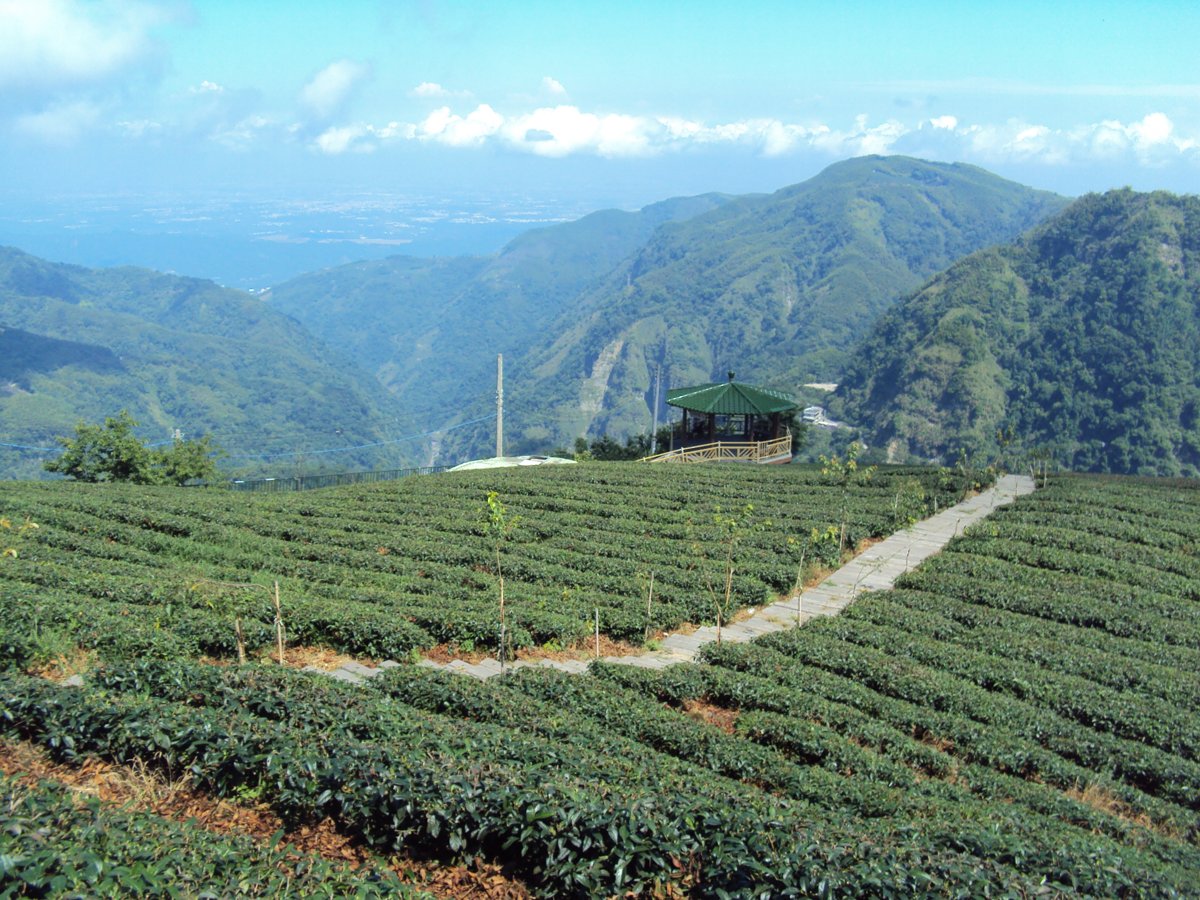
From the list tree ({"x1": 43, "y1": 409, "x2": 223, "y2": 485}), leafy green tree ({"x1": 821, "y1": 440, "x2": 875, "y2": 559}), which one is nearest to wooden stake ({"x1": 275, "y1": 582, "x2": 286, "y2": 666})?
leafy green tree ({"x1": 821, "y1": 440, "x2": 875, "y2": 559})

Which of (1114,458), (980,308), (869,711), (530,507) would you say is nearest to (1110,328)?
(980,308)

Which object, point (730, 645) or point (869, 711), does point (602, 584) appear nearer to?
point (730, 645)

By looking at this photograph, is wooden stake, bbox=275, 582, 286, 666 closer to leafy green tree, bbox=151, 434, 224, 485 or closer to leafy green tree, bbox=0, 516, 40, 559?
leafy green tree, bbox=0, 516, 40, 559

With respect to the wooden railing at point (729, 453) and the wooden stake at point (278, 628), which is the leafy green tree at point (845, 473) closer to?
the wooden railing at point (729, 453)

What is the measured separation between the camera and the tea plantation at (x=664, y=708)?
6.98 metres

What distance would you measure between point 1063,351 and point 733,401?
108 m

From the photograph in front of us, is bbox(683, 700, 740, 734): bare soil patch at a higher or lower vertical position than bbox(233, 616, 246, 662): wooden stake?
lower

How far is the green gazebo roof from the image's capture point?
36094 mm

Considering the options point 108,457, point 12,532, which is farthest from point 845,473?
point 108,457

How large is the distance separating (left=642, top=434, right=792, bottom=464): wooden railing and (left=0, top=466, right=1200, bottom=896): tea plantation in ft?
44.8

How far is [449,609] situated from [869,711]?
6.91m

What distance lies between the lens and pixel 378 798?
7.29 meters

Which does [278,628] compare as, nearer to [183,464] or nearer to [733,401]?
[733,401]

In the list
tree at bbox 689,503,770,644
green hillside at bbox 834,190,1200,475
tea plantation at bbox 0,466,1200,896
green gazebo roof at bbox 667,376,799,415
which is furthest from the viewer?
green hillside at bbox 834,190,1200,475
